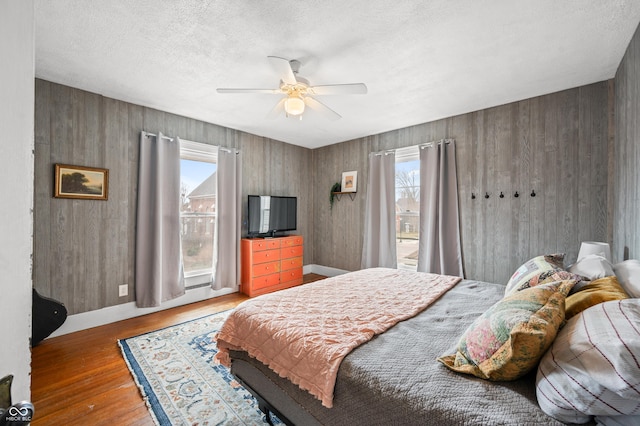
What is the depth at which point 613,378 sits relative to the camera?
791 millimetres

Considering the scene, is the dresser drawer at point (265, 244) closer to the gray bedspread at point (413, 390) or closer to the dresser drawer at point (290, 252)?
the dresser drawer at point (290, 252)

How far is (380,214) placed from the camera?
4570 millimetres

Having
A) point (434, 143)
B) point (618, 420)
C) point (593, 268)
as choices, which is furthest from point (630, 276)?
point (434, 143)

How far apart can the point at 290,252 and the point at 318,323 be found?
3224 millimetres

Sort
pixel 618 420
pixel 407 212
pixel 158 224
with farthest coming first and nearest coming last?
pixel 407 212
pixel 158 224
pixel 618 420

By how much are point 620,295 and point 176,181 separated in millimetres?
4104

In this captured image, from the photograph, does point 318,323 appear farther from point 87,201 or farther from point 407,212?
point 407,212

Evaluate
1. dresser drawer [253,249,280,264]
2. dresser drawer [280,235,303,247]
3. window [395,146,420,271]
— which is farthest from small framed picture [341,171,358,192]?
dresser drawer [253,249,280,264]

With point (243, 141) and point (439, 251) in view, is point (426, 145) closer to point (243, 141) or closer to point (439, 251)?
point (439, 251)

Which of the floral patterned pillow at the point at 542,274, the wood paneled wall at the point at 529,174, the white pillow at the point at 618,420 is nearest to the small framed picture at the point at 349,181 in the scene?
the wood paneled wall at the point at 529,174

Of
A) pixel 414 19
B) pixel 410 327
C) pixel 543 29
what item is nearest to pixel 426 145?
pixel 543 29

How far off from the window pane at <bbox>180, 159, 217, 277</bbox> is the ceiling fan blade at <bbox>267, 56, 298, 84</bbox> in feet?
7.57

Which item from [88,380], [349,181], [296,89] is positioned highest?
[296,89]

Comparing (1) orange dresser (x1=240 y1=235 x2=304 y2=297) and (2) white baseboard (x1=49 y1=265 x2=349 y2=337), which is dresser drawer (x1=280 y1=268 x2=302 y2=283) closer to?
(1) orange dresser (x1=240 y1=235 x2=304 y2=297)
